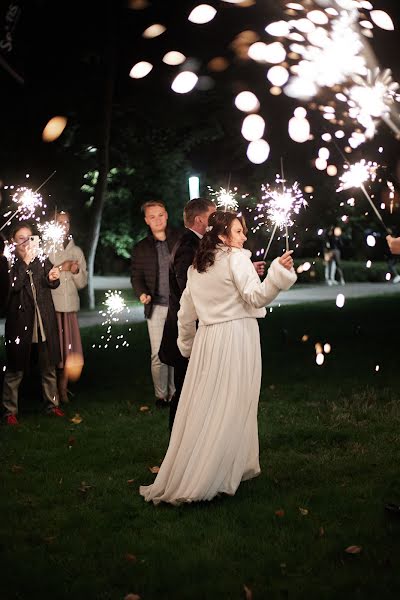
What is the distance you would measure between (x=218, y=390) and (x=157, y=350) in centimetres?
353

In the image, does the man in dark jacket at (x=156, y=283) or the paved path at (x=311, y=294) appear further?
the paved path at (x=311, y=294)

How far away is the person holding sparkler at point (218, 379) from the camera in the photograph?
6.14m

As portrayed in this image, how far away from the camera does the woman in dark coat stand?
9.31 m

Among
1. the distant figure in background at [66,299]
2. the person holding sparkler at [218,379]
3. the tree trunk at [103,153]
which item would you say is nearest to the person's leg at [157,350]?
the distant figure in background at [66,299]

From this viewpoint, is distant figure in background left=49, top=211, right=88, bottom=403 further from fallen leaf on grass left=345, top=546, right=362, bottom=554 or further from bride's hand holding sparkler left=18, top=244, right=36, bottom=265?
fallen leaf on grass left=345, top=546, right=362, bottom=554

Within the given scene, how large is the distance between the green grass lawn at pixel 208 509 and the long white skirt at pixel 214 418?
152mm

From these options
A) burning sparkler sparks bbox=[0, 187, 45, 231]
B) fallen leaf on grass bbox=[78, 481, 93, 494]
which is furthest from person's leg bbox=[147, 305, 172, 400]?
fallen leaf on grass bbox=[78, 481, 93, 494]

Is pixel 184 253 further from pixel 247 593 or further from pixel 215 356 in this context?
pixel 247 593

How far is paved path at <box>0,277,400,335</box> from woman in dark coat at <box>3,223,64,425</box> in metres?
8.04

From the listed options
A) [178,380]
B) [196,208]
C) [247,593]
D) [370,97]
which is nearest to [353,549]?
[247,593]

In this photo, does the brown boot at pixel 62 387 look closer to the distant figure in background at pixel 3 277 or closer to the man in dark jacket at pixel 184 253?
the distant figure in background at pixel 3 277

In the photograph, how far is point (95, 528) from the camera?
584cm

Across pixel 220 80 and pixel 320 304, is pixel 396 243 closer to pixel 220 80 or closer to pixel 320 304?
pixel 320 304

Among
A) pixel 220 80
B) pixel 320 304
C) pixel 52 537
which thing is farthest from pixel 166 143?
pixel 52 537
